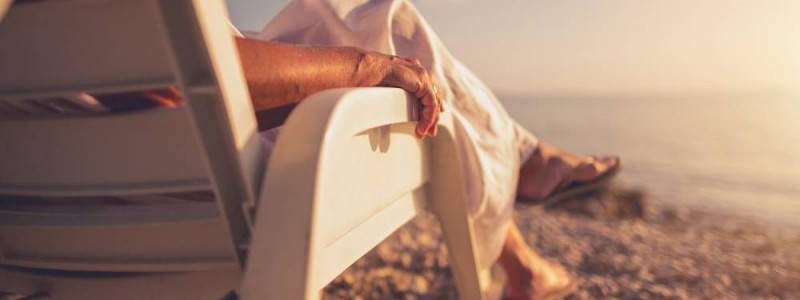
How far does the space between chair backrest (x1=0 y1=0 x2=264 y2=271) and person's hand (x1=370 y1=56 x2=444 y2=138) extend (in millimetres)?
497

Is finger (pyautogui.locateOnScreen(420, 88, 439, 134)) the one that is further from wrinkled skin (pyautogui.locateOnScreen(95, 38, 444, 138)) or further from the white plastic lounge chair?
the white plastic lounge chair

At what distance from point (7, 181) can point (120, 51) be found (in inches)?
16.4

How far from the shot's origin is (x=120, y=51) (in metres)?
0.77

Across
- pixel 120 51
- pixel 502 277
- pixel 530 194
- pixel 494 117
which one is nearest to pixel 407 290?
pixel 502 277

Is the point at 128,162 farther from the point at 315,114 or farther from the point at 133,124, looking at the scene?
the point at 315,114

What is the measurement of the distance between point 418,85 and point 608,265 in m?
2.57

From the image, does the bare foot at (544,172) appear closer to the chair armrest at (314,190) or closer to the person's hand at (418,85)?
the person's hand at (418,85)

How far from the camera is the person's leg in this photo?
2484 millimetres

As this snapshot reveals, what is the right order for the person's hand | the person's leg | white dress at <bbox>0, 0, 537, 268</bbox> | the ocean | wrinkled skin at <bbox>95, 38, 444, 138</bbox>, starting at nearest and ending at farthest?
wrinkled skin at <bbox>95, 38, 444, 138</bbox>
the person's hand
white dress at <bbox>0, 0, 537, 268</bbox>
the person's leg
the ocean

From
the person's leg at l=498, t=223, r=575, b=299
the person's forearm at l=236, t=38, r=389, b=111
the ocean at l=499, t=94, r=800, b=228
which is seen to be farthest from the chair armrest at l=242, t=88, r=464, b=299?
the ocean at l=499, t=94, r=800, b=228

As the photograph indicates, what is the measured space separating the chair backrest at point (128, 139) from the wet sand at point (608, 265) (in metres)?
1.63

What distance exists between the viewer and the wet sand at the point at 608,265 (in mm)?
2713

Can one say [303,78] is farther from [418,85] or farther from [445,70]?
[445,70]

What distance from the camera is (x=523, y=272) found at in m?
2.49
